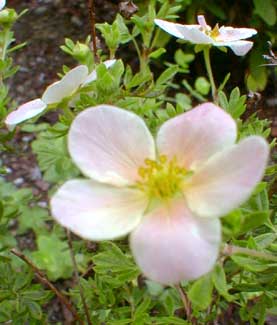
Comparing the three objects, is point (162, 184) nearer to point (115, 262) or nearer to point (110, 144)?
point (110, 144)

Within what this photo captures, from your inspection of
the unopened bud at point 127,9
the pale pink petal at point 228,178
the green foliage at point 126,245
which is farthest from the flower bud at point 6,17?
the pale pink petal at point 228,178

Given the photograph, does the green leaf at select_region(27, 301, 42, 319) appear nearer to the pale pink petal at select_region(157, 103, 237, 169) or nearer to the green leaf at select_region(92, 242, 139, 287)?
the green leaf at select_region(92, 242, 139, 287)

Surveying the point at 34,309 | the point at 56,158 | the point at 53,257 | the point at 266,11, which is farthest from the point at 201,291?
the point at 266,11

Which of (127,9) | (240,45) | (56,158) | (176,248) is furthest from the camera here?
(56,158)

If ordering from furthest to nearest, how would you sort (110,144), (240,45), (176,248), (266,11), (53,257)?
(266,11), (53,257), (240,45), (110,144), (176,248)

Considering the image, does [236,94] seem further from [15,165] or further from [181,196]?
[15,165]

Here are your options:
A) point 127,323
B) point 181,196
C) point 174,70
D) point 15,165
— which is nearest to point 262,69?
point 15,165

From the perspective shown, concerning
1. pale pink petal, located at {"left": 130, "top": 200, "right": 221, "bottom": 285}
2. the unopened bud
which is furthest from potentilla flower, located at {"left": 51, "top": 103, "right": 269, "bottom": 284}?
the unopened bud
